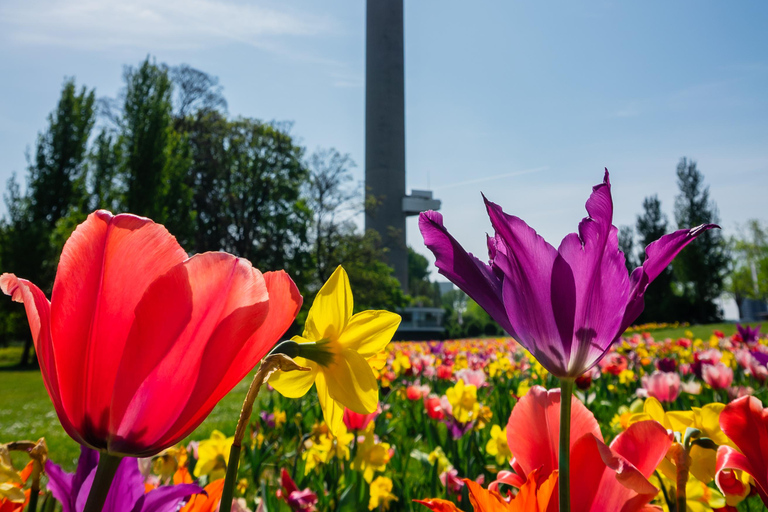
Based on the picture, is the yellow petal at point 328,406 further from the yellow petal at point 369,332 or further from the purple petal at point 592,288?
the purple petal at point 592,288

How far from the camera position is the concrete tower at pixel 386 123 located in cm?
3469

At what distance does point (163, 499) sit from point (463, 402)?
1.79 m

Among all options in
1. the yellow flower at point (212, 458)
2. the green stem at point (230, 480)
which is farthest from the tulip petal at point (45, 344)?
the yellow flower at point (212, 458)

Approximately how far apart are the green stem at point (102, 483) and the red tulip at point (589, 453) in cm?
33

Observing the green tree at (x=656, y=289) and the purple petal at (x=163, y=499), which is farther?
the green tree at (x=656, y=289)

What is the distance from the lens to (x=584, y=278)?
1.77 feet

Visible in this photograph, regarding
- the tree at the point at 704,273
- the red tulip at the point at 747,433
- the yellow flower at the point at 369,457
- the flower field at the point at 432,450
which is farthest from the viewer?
the tree at the point at 704,273

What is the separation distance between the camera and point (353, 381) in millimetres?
518

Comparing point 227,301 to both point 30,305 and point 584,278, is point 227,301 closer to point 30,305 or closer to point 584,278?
point 30,305

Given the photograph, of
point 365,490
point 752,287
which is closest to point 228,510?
point 365,490

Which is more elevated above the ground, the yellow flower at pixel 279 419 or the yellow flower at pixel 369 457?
the yellow flower at pixel 369 457

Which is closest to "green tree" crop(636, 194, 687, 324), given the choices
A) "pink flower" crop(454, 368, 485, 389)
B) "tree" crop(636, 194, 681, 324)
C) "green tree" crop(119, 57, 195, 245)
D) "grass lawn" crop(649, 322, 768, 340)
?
"tree" crop(636, 194, 681, 324)

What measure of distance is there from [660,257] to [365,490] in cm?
133

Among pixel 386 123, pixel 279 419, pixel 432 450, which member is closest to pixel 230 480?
pixel 432 450
